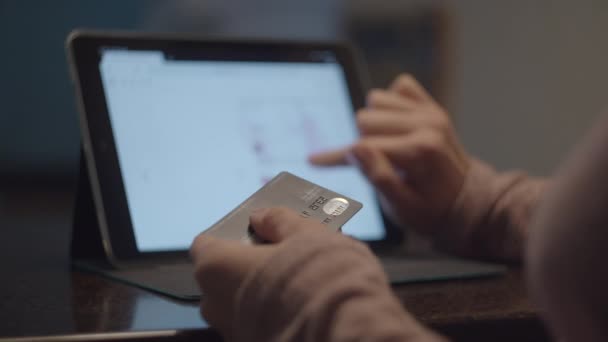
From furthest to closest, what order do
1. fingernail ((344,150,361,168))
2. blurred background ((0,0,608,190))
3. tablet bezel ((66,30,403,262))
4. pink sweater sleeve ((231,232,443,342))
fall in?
blurred background ((0,0,608,190)) < fingernail ((344,150,361,168)) < tablet bezel ((66,30,403,262)) < pink sweater sleeve ((231,232,443,342))

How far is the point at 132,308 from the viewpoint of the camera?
1.53ft

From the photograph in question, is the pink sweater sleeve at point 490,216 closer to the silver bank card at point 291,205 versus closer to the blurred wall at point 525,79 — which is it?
the silver bank card at point 291,205

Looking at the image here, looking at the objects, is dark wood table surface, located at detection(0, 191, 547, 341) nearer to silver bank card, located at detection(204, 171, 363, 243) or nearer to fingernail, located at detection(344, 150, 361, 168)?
silver bank card, located at detection(204, 171, 363, 243)

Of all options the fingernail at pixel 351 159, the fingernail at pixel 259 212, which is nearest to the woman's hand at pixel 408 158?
the fingernail at pixel 351 159

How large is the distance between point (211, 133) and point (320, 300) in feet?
1.06

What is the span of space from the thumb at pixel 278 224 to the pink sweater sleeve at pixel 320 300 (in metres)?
0.03

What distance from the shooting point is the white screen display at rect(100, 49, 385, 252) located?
616mm

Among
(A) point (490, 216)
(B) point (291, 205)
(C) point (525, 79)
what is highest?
(B) point (291, 205)

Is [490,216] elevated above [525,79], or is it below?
above

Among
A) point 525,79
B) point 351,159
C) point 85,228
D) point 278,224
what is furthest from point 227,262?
point 525,79

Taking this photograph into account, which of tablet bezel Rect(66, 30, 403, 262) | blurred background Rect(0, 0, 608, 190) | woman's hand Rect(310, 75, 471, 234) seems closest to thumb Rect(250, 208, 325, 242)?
tablet bezel Rect(66, 30, 403, 262)

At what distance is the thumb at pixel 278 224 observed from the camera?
429 mm

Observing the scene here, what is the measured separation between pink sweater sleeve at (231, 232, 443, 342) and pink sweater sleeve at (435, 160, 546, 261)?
0.37 meters

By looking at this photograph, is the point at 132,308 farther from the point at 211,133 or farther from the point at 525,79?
the point at 525,79
